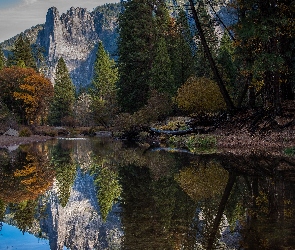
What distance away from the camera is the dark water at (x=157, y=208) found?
584cm

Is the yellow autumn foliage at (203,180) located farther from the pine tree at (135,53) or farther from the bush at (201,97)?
the pine tree at (135,53)

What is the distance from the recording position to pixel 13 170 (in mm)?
15984

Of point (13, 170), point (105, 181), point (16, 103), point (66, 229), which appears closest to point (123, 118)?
point (13, 170)

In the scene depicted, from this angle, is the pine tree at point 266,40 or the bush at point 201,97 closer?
the pine tree at point 266,40

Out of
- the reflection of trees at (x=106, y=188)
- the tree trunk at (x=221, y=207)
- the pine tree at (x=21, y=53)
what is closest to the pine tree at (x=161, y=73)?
the reflection of trees at (x=106, y=188)

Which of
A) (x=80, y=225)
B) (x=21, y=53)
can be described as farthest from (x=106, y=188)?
(x=21, y=53)

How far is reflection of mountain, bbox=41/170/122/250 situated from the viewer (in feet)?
20.1

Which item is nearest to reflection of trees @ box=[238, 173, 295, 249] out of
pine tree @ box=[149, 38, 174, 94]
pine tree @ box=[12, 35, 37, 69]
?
pine tree @ box=[149, 38, 174, 94]

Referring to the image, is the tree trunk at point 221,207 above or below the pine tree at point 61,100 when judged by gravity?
below

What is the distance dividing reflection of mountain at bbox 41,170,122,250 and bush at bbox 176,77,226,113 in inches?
806

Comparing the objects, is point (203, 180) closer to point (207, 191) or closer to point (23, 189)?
point (207, 191)

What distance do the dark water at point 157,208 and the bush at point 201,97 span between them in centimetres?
1575

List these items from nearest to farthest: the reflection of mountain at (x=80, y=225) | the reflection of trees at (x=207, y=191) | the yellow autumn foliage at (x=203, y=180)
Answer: the reflection of mountain at (x=80, y=225), the reflection of trees at (x=207, y=191), the yellow autumn foliage at (x=203, y=180)

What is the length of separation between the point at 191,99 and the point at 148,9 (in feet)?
61.9
